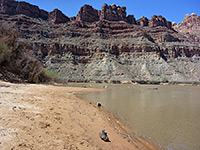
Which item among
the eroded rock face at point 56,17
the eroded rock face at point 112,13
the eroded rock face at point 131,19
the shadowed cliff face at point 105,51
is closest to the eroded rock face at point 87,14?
the shadowed cliff face at point 105,51

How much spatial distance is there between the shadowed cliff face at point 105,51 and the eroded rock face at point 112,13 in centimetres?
1126

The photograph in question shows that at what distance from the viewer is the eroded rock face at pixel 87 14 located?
9712cm

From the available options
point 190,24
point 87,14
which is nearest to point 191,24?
point 190,24

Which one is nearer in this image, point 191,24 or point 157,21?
point 157,21

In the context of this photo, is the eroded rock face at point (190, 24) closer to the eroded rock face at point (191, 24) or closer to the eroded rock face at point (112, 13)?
the eroded rock face at point (191, 24)

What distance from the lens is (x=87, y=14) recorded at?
9962 centimetres

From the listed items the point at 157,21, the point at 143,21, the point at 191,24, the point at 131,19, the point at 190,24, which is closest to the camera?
the point at 157,21

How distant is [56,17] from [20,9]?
2252cm

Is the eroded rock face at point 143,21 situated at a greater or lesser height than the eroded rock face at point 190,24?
lesser

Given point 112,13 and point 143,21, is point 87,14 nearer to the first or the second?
point 112,13

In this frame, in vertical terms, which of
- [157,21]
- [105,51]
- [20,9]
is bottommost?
[105,51]

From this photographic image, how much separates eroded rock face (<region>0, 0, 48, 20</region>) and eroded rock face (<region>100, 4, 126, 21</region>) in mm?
43382

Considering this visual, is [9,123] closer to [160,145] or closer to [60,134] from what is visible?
[60,134]

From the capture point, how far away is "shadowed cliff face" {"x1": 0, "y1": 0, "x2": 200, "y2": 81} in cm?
5847
